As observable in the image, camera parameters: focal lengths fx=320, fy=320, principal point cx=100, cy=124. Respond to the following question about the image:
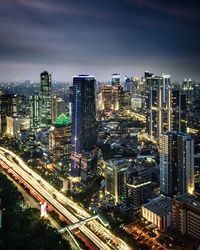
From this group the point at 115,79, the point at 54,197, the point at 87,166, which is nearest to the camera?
the point at 54,197

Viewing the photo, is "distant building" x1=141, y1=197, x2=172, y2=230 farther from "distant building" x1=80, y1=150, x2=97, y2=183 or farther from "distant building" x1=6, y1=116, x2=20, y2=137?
"distant building" x1=6, y1=116, x2=20, y2=137

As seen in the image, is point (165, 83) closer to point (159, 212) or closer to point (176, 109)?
point (176, 109)

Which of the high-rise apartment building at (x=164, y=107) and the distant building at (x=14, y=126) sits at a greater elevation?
the high-rise apartment building at (x=164, y=107)

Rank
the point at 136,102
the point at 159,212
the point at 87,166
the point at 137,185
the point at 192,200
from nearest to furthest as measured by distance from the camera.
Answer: the point at 192,200
the point at 159,212
the point at 137,185
the point at 87,166
the point at 136,102

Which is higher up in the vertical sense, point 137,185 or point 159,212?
point 137,185

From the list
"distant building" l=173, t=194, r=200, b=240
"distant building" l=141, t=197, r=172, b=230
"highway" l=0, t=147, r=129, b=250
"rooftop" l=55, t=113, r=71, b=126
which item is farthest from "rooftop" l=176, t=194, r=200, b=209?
"rooftop" l=55, t=113, r=71, b=126

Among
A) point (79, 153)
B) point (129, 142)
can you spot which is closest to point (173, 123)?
point (129, 142)

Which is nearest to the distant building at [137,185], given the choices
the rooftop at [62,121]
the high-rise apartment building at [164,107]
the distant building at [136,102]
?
the rooftop at [62,121]

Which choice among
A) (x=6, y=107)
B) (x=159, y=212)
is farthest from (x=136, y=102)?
(x=159, y=212)

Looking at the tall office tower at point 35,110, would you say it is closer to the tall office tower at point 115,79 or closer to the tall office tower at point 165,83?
the tall office tower at point 115,79
